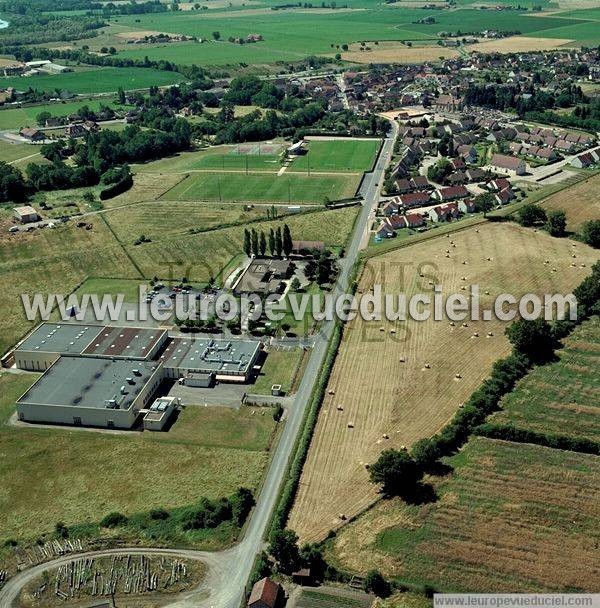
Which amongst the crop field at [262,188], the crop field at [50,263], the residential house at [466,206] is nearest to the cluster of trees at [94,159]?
the crop field at [262,188]

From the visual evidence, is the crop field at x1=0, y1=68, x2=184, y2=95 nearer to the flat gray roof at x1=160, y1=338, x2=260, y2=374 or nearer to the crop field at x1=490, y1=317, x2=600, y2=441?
the flat gray roof at x1=160, y1=338, x2=260, y2=374

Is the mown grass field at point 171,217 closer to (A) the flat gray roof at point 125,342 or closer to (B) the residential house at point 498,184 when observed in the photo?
(A) the flat gray roof at point 125,342

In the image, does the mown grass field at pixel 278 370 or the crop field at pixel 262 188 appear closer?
the mown grass field at pixel 278 370

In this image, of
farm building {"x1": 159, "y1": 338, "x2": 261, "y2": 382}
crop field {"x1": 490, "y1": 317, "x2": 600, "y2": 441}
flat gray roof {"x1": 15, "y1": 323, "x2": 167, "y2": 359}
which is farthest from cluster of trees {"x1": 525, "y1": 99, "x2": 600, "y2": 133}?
flat gray roof {"x1": 15, "y1": 323, "x2": 167, "y2": 359}

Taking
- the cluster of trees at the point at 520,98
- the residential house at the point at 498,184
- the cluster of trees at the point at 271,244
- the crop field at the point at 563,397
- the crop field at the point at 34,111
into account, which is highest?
the cluster of trees at the point at 520,98

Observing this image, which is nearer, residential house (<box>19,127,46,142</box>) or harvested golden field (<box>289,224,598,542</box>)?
harvested golden field (<box>289,224,598,542</box>)

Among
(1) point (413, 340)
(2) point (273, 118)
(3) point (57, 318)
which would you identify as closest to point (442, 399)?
(1) point (413, 340)

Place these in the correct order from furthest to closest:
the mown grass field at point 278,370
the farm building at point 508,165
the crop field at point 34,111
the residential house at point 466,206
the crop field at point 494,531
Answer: the crop field at point 34,111 < the farm building at point 508,165 < the residential house at point 466,206 < the mown grass field at point 278,370 < the crop field at point 494,531

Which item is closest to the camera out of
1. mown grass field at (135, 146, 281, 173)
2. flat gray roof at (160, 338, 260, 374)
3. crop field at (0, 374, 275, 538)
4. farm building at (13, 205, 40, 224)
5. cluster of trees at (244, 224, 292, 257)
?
crop field at (0, 374, 275, 538)
